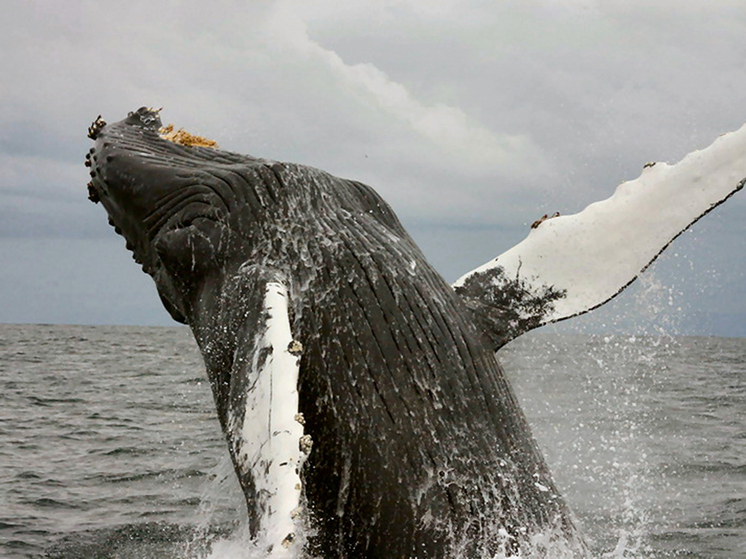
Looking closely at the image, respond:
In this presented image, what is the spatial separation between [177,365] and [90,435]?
22.1m

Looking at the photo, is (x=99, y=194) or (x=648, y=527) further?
(x=648, y=527)

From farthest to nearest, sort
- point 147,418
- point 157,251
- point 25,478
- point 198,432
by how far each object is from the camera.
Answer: point 147,418 → point 198,432 → point 25,478 → point 157,251

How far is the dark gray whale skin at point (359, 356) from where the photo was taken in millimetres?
3834

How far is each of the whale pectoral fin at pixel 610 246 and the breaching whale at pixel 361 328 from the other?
0.03 feet

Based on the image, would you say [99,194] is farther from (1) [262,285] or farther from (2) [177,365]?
(2) [177,365]

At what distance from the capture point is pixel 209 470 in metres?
11.8

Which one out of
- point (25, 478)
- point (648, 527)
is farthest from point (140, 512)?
point (648, 527)

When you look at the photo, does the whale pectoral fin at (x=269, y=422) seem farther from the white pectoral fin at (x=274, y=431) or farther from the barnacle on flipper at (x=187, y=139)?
the barnacle on flipper at (x=187, y=139)

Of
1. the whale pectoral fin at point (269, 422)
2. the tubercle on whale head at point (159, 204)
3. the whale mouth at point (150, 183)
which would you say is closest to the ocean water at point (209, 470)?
the whale pectoral fin at point (269, 422)

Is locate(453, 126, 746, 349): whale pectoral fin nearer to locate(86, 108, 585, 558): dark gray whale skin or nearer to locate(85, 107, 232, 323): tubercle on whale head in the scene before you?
locate(86, 108, 585, 558): dark gray whale skin

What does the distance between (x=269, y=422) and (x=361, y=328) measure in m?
0.79

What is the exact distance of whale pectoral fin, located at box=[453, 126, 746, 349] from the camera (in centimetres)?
493

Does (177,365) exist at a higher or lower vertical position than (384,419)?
higher

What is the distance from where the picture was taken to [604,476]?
1191cm
